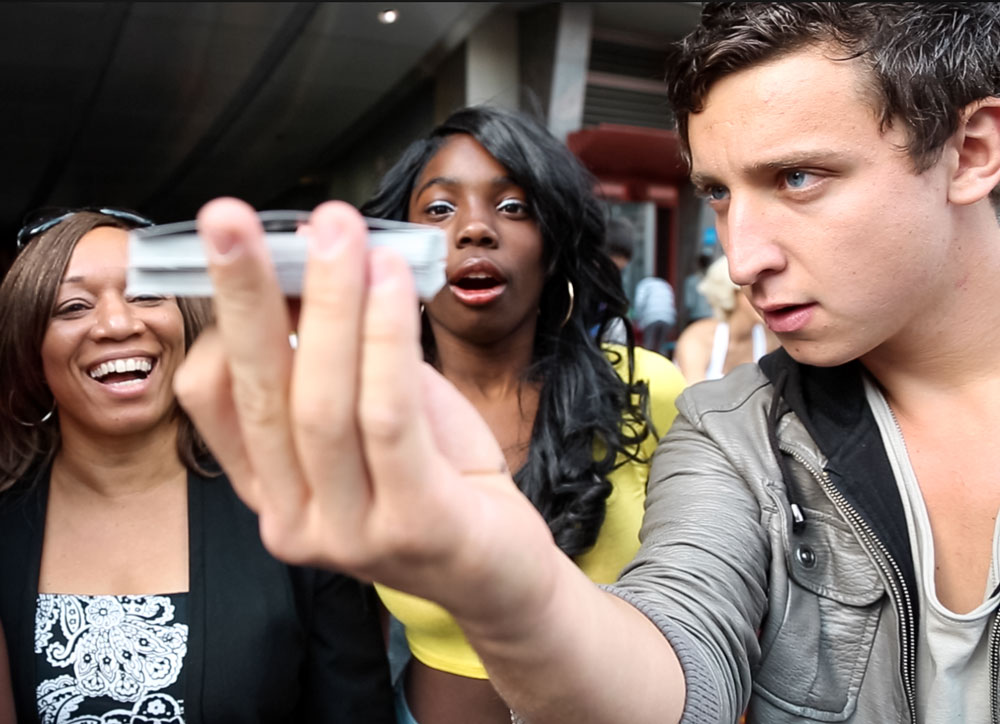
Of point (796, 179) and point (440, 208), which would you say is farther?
point (440, 208)

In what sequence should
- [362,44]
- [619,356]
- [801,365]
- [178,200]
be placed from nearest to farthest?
[801,365]
[619,356]
[362,44]
[178,200]

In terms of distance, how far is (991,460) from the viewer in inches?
47.8

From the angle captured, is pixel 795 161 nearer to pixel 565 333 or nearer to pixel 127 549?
pixel 565 333

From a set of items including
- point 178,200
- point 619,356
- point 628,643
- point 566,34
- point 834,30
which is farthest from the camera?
point 178,200

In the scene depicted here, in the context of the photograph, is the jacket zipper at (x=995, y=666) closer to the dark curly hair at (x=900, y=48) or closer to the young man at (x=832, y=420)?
the young man at (x=832, y=420)

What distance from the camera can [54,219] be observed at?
6.04ft

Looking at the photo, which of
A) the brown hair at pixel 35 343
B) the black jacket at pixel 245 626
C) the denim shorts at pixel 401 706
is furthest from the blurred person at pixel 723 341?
the brown hair at pixel 35 343

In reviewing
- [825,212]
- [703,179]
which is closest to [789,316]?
[825,212]

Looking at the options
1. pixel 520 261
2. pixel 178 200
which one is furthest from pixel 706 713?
pixel 178 200

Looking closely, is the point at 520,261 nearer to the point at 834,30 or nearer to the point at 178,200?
the point at 834,30

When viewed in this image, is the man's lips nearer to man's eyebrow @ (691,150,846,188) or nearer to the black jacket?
man's eyebrow @ (691,150,846,188)

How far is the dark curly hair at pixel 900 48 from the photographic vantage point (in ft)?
3.67

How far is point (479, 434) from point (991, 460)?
944 mm

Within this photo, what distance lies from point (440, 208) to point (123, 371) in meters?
0.82
